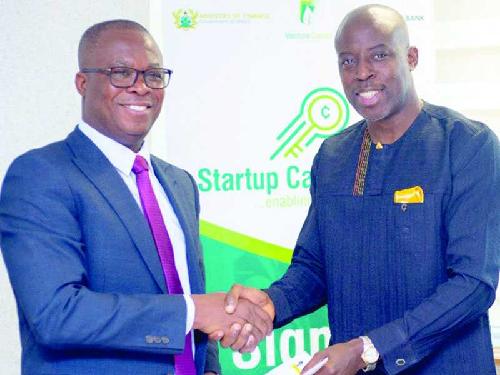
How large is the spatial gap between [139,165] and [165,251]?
30 cm

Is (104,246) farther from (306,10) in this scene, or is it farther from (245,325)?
(306,10)

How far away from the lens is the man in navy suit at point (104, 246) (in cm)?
219

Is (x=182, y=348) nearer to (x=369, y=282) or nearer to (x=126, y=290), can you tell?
(x=126, y=290)

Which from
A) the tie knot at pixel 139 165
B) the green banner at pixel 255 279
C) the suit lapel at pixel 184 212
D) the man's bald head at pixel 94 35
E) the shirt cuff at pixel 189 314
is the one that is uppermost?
the man's bald head at pixel 94 35

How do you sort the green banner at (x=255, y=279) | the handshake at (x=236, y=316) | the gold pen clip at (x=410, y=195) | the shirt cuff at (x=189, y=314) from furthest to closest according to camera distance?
the green banner at (x=255, y=279) < the gold pen clip at (x=410, y=195) < the handshake at (x=236, y=316) < the shirt cuff at (x=189, y=314)

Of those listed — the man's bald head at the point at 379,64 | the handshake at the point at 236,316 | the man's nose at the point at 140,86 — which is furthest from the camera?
the man's bald head at the point at 379,64

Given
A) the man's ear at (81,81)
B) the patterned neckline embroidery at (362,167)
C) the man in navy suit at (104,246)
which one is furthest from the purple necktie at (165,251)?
the patterned neckline embroidery at (362,167)

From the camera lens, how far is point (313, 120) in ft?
12.1

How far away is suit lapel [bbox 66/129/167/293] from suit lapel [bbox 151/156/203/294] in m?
0.20

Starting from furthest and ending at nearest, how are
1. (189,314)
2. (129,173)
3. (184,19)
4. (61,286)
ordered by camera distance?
(184,19)
(129,173)
(189,314)
(61,286)

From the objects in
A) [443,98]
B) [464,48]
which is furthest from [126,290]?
[464,48]

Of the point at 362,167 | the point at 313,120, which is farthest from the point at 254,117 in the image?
the point at 362,167

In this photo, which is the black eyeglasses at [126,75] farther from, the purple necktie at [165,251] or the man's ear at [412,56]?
the man's ear at [412,56]

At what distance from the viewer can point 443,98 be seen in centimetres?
393
